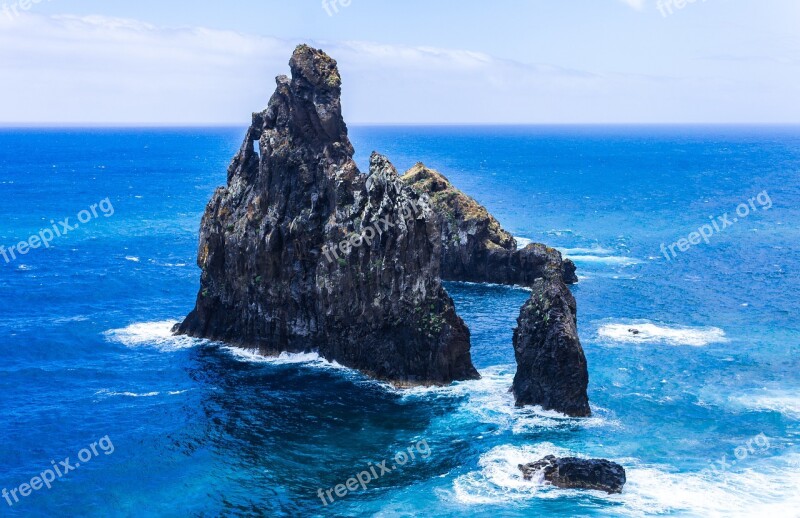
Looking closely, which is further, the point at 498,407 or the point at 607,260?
the point at 607,260

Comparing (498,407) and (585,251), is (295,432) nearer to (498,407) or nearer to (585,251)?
(498,407)

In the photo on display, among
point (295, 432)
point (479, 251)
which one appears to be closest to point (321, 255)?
point (295, 432)

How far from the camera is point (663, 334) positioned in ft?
296

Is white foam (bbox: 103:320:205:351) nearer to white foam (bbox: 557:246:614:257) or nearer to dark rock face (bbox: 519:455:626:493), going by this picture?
dark rock face (bbox: 519:455:626:493)

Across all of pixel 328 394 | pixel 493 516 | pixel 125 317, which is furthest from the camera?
pixel 125 317

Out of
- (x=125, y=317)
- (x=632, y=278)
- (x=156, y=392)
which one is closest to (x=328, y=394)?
(x=156, y=392)

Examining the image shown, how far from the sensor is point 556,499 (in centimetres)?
5575

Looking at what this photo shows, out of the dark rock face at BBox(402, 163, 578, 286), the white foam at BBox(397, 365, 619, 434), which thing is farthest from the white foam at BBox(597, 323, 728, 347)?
the dark rock face at BBox(402, 163, 578, 286)

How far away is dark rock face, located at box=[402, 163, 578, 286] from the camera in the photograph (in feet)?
375

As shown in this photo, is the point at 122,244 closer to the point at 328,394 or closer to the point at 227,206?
the point at 227,206

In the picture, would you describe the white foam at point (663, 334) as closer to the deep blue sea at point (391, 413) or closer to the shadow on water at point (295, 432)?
the deep blue sea at point (391, 413)

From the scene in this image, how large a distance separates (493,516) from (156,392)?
121ft

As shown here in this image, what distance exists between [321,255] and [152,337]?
78.2 ft

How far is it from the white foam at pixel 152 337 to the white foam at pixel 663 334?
1833 inches
